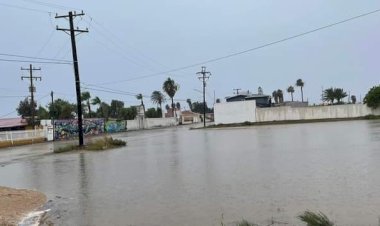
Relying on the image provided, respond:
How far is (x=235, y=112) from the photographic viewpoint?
3593 inches

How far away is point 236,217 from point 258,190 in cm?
320

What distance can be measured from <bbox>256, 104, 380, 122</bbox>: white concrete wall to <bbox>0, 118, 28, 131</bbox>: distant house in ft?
130

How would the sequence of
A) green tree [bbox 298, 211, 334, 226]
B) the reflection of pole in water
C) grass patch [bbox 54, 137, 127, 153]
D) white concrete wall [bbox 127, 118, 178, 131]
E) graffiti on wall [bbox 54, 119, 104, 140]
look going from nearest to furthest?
green tree [bbox 298, 211, 334, 226] → the reflection of pole in water → grass patch [bbox 54, 137, 127, 153] → graffiti on wall [bbox 54, 119, 104, 140] → white concrete wall [bbox 127, 118, 178, 131]

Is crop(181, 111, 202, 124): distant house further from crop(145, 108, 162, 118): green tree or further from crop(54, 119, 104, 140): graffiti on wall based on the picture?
crop(54, 119, 104, 140): graffiti on wall

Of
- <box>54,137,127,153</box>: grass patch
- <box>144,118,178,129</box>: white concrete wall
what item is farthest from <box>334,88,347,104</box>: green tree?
<box>54,137,127,153</box>: grass patch

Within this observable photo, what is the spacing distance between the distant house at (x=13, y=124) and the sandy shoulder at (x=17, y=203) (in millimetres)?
74234

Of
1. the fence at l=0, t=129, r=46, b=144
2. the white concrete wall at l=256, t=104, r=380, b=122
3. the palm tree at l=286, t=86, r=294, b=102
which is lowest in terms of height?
the fence at l=0, t=129, r=46, b=144

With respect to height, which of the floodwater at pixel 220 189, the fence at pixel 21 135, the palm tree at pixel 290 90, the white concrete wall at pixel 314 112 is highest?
the palm tree at pixel 290 90

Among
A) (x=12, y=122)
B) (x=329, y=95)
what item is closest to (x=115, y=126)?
(x=12, y=122)

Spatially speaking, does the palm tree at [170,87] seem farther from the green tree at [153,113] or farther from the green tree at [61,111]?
the green tree at [61,111]

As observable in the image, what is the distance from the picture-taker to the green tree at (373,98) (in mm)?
76750

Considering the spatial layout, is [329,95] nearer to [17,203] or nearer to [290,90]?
[290,90]

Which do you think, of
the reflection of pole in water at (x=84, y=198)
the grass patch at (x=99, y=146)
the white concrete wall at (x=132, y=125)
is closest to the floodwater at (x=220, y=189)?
the reflection of pole in water at (x=84, y=198)

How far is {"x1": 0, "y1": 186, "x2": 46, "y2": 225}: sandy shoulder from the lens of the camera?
12.1 m
